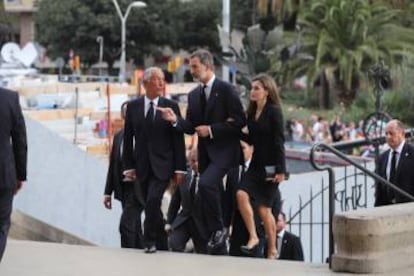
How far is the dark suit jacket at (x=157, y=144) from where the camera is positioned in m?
9.39

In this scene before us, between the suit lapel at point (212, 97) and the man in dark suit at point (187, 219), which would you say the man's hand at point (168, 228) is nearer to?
the man in dark suit at point (187, 219)

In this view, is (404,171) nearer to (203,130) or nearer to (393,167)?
(393,167)

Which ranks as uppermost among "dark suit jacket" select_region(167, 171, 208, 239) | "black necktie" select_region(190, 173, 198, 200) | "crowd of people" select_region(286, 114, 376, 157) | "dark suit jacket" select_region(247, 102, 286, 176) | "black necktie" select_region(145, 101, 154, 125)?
"black necktie" select_region(145, 101, 154, 125)

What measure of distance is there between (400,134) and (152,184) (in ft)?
7.97

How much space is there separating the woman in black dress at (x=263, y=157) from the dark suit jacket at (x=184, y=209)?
49cm

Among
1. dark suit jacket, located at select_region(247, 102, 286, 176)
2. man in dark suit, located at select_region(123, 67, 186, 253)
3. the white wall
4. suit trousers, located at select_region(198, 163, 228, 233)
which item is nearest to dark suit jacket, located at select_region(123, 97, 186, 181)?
man in dark suit, located at select_region(123, 67, 186, 253)

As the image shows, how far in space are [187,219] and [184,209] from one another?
0.38 ft

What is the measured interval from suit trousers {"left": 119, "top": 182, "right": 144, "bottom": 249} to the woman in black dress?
1.02 meters

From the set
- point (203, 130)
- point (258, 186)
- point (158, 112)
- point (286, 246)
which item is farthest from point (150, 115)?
point (286, 246)

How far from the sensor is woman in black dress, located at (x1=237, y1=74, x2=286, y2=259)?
372 inches

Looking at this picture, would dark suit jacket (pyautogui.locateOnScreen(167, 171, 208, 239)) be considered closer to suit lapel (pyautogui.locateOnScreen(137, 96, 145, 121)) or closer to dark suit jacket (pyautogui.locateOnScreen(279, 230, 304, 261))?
dark suit jacket (pyautogui.locateOnScreen(279, 230, 304, 261))

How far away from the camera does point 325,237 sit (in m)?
15.1

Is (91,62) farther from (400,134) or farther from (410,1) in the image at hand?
(400,134)

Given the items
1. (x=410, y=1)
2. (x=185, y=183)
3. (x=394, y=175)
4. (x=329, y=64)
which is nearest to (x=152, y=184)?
(x=185, y=183)
